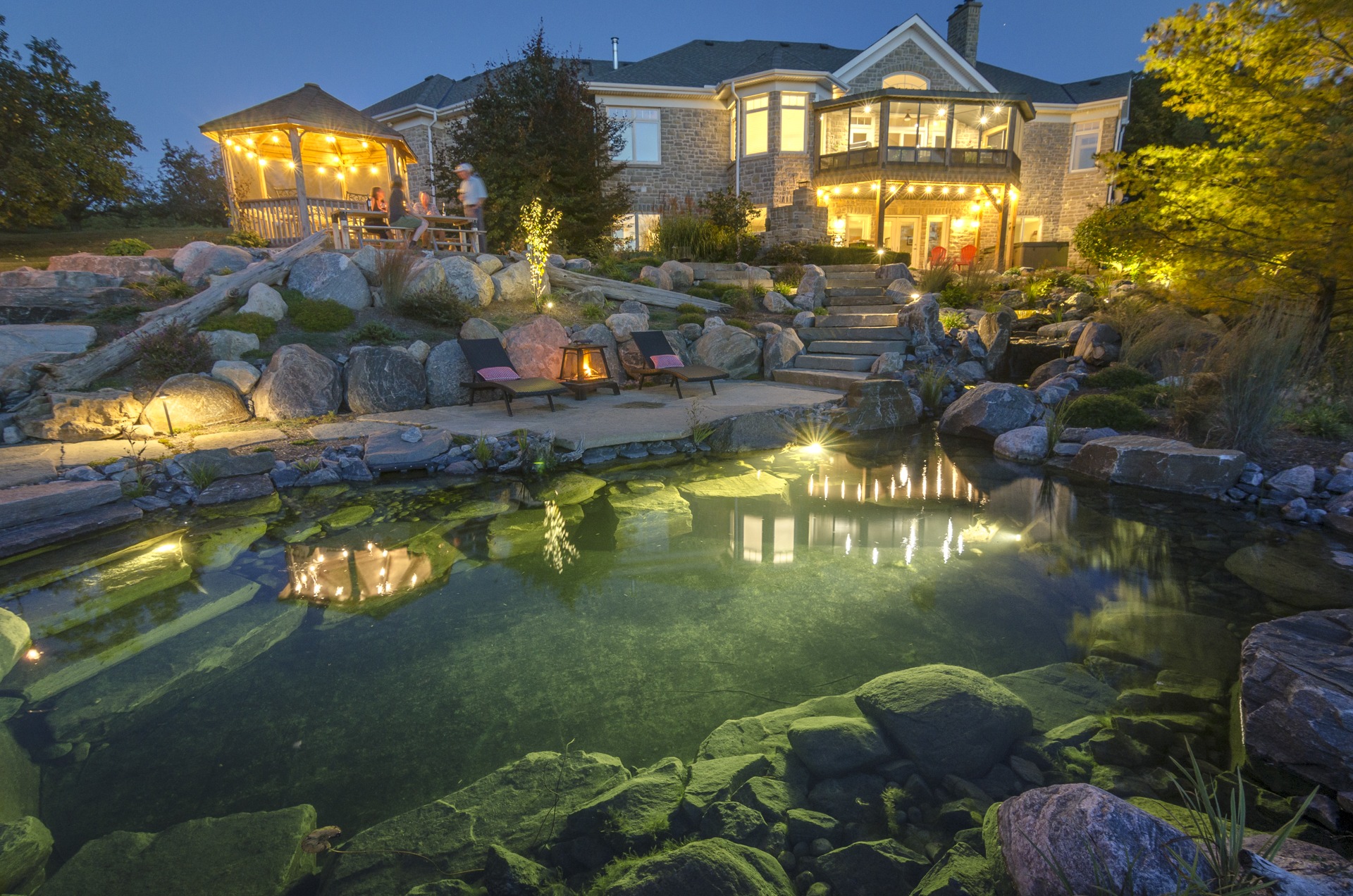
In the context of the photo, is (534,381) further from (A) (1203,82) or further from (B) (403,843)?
(A) (1203,82)

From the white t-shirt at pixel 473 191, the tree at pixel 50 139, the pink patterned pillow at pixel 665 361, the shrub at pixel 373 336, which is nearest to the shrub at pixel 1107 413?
the pink patterned pillow at pixel 665 361

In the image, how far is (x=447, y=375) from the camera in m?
8.05

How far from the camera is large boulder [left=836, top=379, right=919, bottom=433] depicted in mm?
8141

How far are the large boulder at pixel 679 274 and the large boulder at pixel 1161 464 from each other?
8.13 m

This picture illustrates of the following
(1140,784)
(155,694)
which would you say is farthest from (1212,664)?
(155,694)

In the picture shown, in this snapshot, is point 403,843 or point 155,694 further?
point 155,694

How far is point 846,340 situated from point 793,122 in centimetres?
1127

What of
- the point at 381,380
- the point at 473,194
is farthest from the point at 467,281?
the point at 381,380

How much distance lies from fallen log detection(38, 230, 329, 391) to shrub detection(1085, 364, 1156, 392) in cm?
1136

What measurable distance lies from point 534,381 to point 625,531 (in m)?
3.43

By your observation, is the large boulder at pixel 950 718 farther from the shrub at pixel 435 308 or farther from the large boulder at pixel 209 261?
the large boulder at pixel 209 261

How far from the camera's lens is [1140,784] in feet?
7.52

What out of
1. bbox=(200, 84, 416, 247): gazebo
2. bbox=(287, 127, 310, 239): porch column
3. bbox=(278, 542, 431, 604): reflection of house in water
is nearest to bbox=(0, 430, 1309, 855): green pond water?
bbox=(278, 542, 431, 604): reflection of house in water

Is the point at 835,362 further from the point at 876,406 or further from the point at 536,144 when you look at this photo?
the point at 536,144
